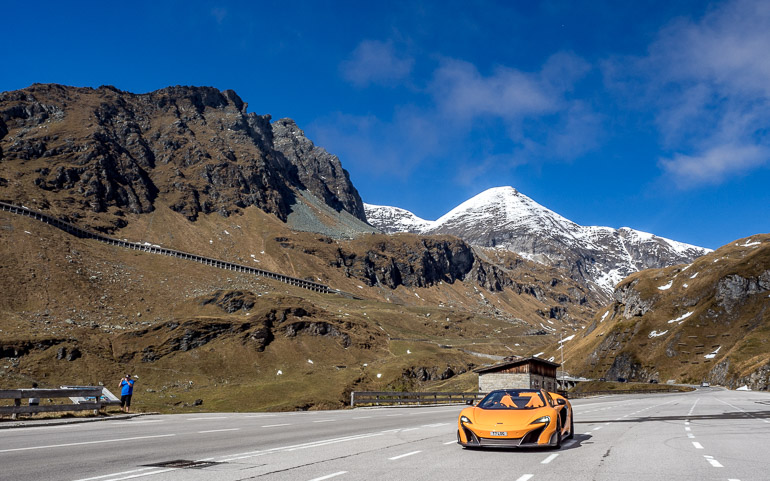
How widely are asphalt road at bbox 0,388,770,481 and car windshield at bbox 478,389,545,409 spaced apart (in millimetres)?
1204

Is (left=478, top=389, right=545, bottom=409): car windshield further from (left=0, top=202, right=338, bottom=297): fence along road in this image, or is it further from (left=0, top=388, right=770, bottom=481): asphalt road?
(left=0, top=202, right=338, bottom=297): fence along road

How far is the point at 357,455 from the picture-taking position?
12.7 m

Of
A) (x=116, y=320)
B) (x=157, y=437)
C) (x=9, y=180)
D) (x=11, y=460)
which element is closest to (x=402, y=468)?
(x=11, y=460)

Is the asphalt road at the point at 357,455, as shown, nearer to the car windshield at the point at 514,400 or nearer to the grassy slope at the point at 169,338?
the car windshield at the point at 514,400

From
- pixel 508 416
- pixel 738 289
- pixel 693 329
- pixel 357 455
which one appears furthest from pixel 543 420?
pixel 738 289

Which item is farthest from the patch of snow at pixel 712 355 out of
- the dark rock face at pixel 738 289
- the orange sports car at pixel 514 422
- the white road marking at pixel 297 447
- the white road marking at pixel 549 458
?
the white road marking at pixel 549 458

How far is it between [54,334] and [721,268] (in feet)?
568

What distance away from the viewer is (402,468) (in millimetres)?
10742

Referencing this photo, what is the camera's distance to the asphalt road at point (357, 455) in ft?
32.5

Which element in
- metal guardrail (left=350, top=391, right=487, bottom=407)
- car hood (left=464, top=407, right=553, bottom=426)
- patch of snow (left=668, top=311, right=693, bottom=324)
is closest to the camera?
car hood (left=464, top=407, right=553, bottom=426)

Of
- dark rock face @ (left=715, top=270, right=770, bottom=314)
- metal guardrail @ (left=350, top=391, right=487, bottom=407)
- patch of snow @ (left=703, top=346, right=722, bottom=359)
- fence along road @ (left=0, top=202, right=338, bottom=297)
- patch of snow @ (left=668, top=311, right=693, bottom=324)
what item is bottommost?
metal guardrail @ (left=350, top=391, right=487, bottom=407)

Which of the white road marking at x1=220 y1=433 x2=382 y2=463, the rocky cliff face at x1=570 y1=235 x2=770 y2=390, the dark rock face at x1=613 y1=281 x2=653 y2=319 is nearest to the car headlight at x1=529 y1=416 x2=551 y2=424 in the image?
the white road marking at x1=220 y1=433 x2=382 y2=463

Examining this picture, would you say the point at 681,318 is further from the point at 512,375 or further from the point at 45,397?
the point at 45,397

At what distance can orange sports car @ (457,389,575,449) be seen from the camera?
12898mm
